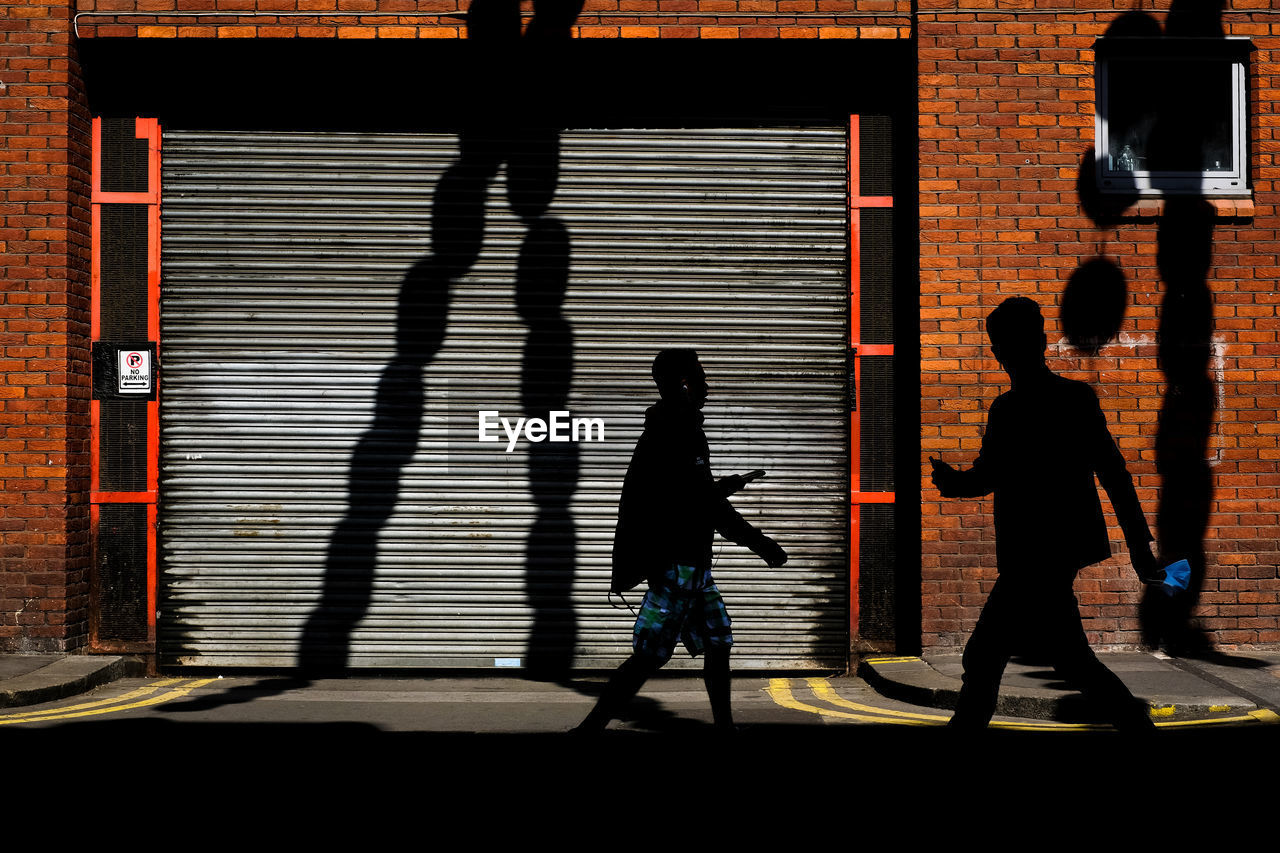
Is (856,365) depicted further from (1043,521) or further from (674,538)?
(1043,521)

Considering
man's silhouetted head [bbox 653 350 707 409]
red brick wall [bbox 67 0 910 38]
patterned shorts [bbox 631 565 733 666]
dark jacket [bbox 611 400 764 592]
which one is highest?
red brick wall [bbox 67 0 910 38]

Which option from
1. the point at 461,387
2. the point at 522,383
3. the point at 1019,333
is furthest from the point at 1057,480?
the point at 461,387

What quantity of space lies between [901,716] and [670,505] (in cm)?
260

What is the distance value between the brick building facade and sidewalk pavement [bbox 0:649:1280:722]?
380 millimetres

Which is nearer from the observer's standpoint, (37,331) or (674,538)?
(674,538)

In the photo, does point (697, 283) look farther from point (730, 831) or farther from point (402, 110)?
point (730, 831)

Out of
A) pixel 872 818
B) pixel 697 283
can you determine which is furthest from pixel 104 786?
pixel 697 283

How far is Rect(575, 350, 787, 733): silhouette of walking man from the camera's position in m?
5.56

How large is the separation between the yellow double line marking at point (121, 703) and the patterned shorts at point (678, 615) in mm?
3916

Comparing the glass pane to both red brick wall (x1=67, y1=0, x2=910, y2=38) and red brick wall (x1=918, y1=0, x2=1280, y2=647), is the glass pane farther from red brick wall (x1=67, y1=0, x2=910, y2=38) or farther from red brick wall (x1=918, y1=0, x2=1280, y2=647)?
red brick wall (x1=67, y1=0, x2=910, y2=38)

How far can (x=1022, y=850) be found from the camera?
4273 millimetres

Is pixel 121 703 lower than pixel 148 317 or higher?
lower

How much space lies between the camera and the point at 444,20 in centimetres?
893

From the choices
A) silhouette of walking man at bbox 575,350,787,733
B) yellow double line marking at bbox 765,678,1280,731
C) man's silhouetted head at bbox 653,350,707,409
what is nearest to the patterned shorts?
silhouette of walking man at bbox 575,350,787,733
